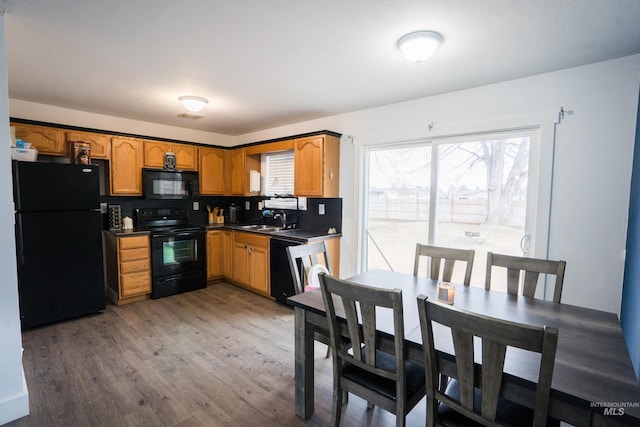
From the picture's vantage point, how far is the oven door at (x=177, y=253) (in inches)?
154

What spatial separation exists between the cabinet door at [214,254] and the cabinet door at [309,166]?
4.94 feet

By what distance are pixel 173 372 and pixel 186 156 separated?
311cm

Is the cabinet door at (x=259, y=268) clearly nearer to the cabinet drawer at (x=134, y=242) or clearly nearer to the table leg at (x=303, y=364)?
the cabinet drawer at (x=134, y=242)

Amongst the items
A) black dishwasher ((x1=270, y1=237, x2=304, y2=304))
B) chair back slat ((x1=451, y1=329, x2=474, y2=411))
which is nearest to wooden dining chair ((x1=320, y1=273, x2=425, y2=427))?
chair back slat ((x1=451, y1=329, x2=474, y2=411))

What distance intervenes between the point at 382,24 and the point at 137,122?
3837 mm

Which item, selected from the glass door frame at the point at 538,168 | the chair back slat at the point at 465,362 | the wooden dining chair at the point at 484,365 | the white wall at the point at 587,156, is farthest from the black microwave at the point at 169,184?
the chair back slat at the point at 465,362

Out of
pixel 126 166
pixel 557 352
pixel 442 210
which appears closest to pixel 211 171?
pixel 126 166

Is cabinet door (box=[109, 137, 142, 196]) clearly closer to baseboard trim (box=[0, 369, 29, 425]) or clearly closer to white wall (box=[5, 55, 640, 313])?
baseboard trim (box=[0, 369, 29, 425])

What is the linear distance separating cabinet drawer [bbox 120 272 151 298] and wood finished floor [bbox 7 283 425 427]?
0.68 ft

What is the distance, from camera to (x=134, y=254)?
3.77 meters

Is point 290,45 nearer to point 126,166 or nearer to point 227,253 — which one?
point 126,166

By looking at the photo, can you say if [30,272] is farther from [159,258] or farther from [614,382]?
[614,382]

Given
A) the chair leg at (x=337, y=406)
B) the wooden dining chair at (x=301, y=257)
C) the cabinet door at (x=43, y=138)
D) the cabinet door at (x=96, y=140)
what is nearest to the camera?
the chair leg at (x=337, y=406)

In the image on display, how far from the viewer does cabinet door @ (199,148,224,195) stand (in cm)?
471
